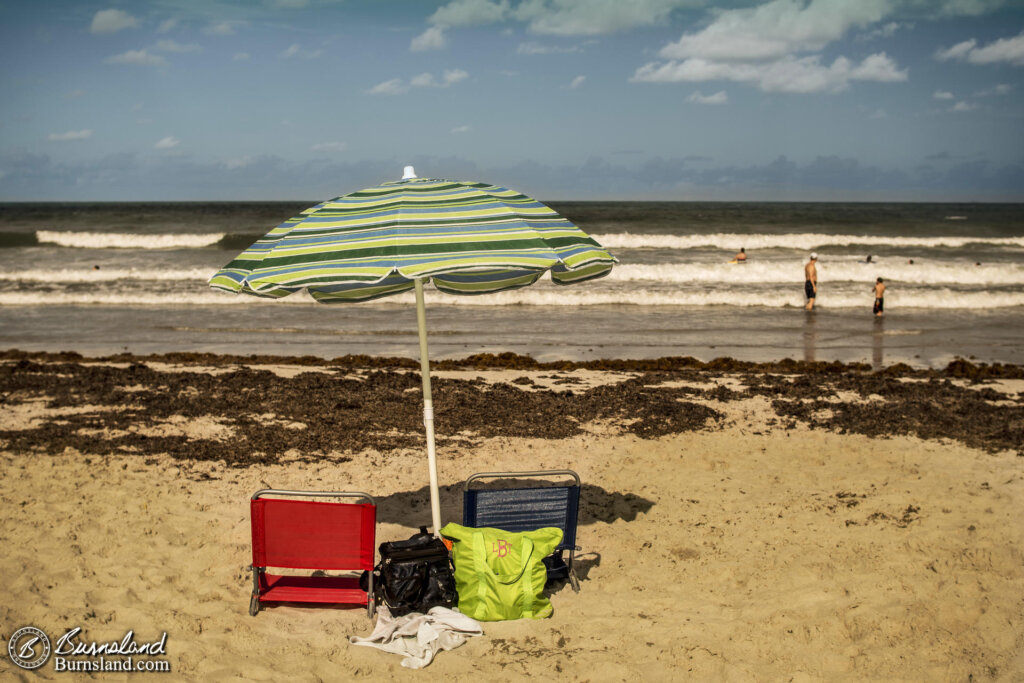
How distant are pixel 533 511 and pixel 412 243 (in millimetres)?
2145

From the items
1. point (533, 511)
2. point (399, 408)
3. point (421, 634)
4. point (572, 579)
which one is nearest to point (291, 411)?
point (399, 408)

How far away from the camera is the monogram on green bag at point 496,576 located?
493cm

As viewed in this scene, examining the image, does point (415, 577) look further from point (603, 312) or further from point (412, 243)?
point (603, 312)

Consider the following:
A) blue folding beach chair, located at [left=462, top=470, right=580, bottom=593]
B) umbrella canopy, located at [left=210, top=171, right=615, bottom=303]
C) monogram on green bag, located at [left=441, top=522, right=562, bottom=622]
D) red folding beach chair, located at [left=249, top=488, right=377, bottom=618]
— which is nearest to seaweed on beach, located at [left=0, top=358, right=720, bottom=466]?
red folding beach chair, located at [left=249, top=488, right=377, bottom=618]

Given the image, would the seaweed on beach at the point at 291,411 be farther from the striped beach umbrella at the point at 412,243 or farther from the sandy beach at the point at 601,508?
the striped beach umbrella at the point at 412,243

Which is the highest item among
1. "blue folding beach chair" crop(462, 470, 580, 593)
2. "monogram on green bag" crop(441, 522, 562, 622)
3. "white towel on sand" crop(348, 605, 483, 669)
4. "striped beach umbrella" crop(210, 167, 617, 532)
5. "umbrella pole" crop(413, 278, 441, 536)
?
"striped beach umbrella" crop(210, 167, 617, 532)

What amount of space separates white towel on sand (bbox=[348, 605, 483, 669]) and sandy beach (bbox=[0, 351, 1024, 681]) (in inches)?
3.0

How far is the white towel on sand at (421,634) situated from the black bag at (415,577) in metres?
0.07

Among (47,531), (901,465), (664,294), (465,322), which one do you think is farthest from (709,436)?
(664,294)

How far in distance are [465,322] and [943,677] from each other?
596 inches

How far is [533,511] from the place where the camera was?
17.7ft

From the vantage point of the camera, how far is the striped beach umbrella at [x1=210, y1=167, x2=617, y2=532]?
4.18m

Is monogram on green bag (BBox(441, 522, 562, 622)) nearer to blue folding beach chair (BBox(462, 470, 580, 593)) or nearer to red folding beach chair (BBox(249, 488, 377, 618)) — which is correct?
blue folding beach chair (BBox(462, 470, 580, 593))

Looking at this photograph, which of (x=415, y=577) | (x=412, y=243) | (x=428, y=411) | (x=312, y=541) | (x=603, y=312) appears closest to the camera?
(x=412, y=243)
